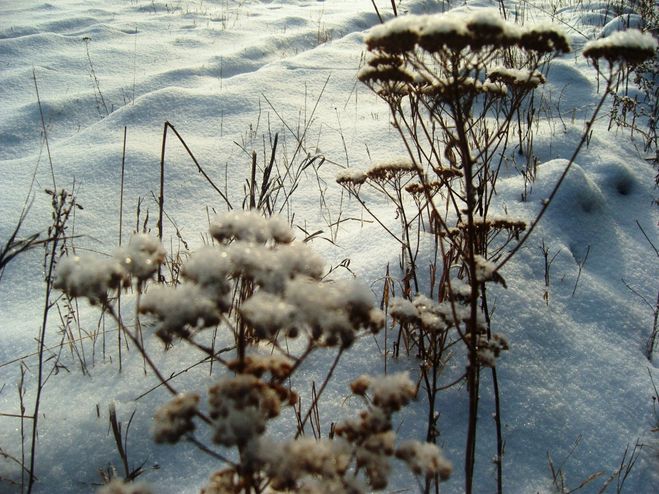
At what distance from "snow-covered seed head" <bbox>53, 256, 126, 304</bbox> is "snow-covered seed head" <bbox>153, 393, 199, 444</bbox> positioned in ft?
0.82

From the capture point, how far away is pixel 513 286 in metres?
2.18

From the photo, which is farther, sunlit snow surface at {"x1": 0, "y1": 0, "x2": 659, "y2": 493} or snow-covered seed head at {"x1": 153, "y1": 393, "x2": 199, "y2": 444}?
sunlit snow surface at {"x1": 0, "y1": 0, "x2": 659, "y2": 493}

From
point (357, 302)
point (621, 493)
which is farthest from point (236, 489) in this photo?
point (621, 493)

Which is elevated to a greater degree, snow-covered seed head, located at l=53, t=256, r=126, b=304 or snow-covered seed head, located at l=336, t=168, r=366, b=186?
snow-covered seed head, located at l=53, t=256, r=126, b=304

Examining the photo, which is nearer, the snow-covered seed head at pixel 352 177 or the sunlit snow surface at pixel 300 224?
the sunlit snow surface at pixel 300 224

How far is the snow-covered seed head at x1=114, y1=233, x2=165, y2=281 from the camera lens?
99cm

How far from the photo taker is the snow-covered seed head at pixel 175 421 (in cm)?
85

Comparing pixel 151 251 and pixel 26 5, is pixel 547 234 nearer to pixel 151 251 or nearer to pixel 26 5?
pixel 151 251

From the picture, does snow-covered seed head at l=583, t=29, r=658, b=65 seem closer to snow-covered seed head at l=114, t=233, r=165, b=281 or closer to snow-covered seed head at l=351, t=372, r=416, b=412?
snow-covered seed head at l=351, t=372, r=416, b=412

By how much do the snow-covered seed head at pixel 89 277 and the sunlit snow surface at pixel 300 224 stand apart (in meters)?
0.81

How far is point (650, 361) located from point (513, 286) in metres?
0.58

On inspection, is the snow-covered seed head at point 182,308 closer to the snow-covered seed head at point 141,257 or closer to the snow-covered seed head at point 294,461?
the snow-covered seed head at point 141,257

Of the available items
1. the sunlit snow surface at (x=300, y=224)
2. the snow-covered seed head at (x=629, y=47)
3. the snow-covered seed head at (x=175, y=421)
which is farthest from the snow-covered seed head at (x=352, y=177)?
Result: the snow-covered seed head at (x=175, y=421)

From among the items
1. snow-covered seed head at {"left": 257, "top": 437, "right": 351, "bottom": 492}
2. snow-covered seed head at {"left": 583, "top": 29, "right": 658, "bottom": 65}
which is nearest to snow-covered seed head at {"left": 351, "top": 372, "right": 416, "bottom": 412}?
snow-covered seed head at {"left": 257, "top": 437, "right": 351, "bottom": 492}
